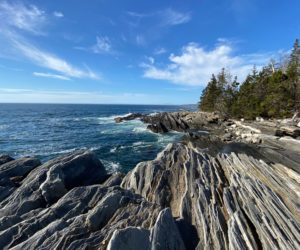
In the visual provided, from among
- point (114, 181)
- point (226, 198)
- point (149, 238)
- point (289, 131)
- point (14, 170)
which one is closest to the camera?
point (149, 238)

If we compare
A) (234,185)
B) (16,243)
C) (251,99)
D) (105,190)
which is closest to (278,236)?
(234,185)

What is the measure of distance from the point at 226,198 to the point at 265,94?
46.4 metres

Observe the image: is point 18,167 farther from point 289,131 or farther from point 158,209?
point 289,131

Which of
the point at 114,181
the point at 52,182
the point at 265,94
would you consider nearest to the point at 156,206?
the point at 114,181

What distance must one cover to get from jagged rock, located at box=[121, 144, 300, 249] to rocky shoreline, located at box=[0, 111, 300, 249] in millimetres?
36

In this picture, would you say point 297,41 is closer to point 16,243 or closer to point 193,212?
point 193,212

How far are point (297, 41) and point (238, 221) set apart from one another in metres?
78.9

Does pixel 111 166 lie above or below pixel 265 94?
below

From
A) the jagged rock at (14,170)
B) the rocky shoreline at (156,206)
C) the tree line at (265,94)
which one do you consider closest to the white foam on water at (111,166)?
the rocky shoreline at (156,206)

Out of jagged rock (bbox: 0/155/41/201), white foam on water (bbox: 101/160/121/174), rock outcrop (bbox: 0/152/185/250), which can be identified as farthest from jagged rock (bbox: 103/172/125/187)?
jagged rock (bbox: 0/155/41/201)

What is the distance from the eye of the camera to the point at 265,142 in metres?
21.0

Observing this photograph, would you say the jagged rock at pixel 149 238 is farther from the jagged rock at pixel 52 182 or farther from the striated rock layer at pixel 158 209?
the jagged rock at pixel 52 182

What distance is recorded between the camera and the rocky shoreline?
454cm

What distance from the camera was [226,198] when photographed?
6629mm
